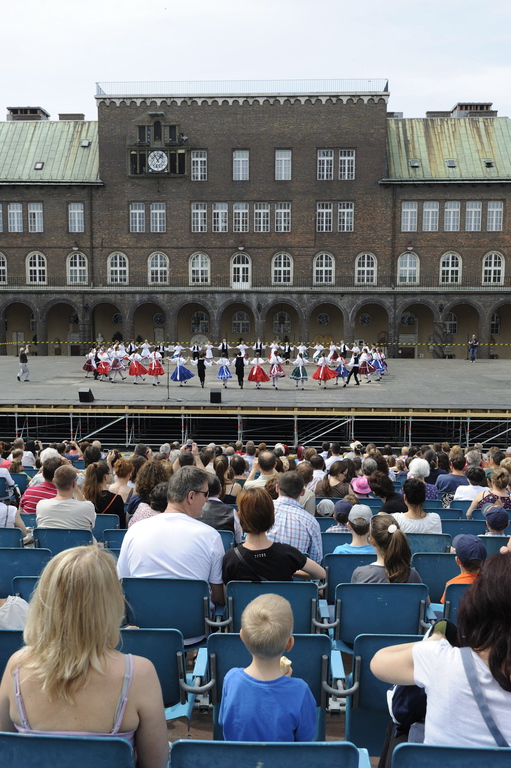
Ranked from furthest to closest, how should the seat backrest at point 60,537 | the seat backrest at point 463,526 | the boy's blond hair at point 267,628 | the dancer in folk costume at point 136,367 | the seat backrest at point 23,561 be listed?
the dancer in folk costume at point 136,367
the seat backrest at point 463,526
the seat backrest at point 60,537
the seat backrest at point 23,561
the boy's blond hair at point 267,628

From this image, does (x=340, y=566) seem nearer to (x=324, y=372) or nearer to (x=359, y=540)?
(x=359, y=540)

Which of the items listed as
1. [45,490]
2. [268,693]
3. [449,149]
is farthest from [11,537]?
[449,149]

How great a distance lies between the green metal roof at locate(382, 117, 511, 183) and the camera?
4966 cm

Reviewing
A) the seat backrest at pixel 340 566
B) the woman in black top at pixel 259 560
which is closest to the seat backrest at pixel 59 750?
the woman in black top at pixel 259 560

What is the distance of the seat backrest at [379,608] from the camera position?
16.0 ft

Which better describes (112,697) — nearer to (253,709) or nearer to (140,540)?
(253,709)

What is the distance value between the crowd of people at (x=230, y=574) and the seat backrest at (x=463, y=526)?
64 cm

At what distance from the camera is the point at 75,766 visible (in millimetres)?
2766

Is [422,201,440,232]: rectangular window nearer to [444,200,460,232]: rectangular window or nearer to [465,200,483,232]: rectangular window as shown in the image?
[444,200,460,232]: rectangular window

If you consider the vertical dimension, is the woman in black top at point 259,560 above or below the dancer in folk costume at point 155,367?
below

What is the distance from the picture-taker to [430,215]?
49562mm

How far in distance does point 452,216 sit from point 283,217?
1161 centimetres

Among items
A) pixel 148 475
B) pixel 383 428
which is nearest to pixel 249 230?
pixel 383 428

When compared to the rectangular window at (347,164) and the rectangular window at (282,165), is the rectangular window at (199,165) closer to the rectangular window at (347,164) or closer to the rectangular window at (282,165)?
the rectangular window at (282,165)
